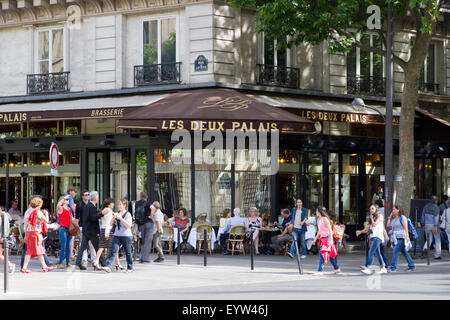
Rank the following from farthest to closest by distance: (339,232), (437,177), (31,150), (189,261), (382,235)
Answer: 1. (437,177)
2. (31,150)
3. (339,232)
4. (189,261)
5. (382,235)

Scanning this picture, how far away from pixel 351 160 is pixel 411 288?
1395 cm

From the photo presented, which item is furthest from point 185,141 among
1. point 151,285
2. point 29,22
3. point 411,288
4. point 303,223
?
point 411,288

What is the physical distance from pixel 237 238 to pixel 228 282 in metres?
7.49

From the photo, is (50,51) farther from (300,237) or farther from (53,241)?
(300,237)

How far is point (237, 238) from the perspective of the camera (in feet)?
77.9

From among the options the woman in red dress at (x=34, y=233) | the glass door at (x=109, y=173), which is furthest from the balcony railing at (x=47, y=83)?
the woman in red dress at (x=34, y=233)

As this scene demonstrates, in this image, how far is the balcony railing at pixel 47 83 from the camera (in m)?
27.2

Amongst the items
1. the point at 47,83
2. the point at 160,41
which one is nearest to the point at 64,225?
the point at 160,41

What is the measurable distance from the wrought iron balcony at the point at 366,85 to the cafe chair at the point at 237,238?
280 inches

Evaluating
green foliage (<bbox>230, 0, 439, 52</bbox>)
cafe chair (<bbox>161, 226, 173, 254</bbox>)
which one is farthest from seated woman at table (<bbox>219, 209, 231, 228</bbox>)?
green foliage (<bbox>230, 0, 439, 52</bbox>)

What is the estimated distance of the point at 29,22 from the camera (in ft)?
92.2

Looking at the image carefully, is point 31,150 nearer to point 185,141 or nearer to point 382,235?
point 185,141

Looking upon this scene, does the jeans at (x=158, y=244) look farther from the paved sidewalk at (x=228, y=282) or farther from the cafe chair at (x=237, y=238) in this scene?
the cafe chair at (x=237, y=238)

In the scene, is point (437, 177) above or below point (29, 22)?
below
